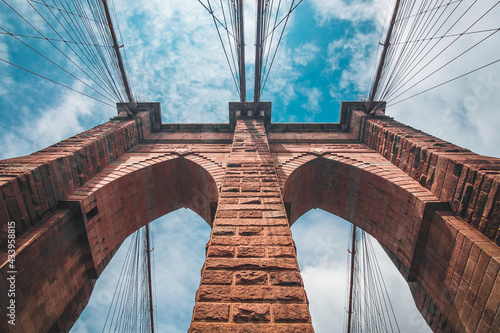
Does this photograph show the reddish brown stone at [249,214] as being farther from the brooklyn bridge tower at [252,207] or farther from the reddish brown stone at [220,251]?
the reddish brown stone at [220,251]

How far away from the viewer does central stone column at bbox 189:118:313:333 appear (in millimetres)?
2271

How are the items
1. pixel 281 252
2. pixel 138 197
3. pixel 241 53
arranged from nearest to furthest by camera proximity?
pixel 281 252 → pixel 138 197 → pixel 241 53

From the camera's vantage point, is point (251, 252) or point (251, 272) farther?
point (251, 252)

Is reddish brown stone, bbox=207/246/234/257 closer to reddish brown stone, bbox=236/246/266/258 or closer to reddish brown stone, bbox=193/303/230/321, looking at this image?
reddish brown stone, bbox=236/246/266/258

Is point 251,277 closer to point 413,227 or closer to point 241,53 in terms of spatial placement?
point 413,227

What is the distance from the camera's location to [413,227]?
18.4ft

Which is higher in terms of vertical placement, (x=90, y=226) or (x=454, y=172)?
(x=454, y=172)

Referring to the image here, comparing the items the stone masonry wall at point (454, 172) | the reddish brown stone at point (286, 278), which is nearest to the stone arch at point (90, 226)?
the reddish brown stone at point (286, 278)

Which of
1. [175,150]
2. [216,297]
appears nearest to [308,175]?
[175,150]

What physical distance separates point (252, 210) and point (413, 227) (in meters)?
4.13

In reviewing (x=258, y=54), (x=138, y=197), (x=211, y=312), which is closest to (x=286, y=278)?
(x=211, y=312)

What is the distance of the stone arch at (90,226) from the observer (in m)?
4.28

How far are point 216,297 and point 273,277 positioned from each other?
2.24 ft

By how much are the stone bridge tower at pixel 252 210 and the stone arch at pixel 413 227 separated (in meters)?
0.03
